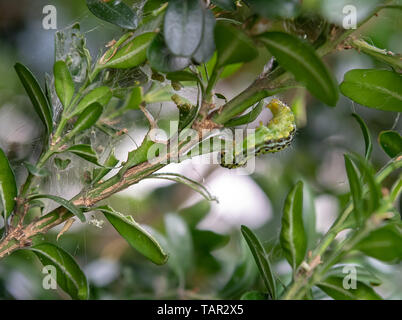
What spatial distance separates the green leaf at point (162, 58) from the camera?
762 millimetres

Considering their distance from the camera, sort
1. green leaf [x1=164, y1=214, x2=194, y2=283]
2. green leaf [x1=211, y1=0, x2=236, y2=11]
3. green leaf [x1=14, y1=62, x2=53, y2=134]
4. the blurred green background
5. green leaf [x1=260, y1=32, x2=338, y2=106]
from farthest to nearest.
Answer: green leaf [x1=164, y1=214, x2=194, y2=283]
the blurred green background
green leaf [x1=14, y1=62, x2=53, y2=134]
green leaf [x1=211, y1=0, x2=236, y2=11]
green leaf [x1=260, y1=32, x2=338, y2=106]

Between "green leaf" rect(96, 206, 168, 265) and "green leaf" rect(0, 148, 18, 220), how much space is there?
0.63 ft

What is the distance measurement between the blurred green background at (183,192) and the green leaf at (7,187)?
27cm

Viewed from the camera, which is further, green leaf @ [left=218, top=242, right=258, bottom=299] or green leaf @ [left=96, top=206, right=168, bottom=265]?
green leaf @ [left=218, top=242, right=258, bottom=299]

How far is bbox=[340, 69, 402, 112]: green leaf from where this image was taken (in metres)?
0.92

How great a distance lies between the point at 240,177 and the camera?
72.6 inches

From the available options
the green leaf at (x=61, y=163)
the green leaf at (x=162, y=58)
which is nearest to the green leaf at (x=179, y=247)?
the green leaf at (x=61, y=163)

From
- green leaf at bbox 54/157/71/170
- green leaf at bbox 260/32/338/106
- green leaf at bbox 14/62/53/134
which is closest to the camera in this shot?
green leaf at bbox 260/32/338/106

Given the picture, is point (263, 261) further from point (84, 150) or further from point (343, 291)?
point (84, 150)

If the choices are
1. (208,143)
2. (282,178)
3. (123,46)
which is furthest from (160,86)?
(282,178)

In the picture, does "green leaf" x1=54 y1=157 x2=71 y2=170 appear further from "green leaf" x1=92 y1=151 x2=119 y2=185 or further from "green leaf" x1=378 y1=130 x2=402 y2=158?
"green leaf" x1=378 y1=130 x2=402 y2=158

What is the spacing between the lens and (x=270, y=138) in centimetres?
101

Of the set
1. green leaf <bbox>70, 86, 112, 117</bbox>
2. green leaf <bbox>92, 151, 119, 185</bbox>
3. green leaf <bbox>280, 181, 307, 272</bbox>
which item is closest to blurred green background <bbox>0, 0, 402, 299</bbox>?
green leaf <bbox>92, 151, 119, 185</bbox>

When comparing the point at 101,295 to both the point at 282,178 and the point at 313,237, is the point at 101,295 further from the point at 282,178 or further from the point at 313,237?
the point at 282,178
